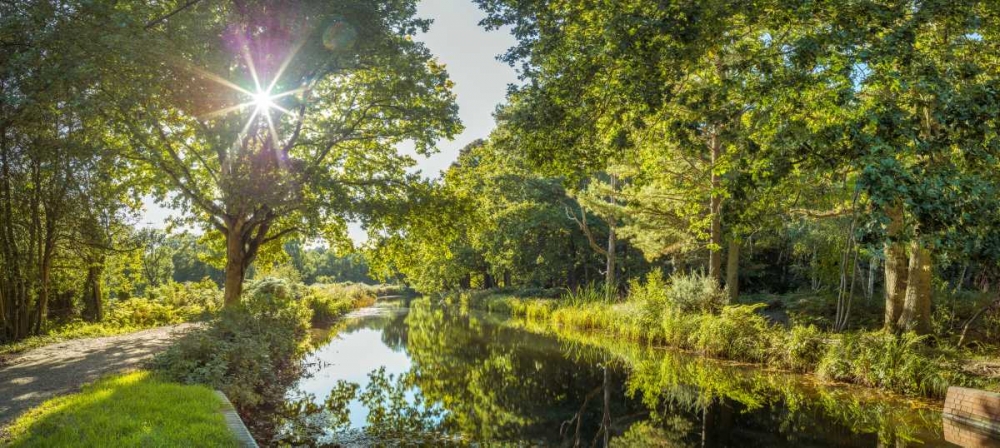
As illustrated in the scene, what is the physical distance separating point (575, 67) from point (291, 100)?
9.42 metres

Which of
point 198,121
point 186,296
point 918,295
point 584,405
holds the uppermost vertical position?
point 198,121

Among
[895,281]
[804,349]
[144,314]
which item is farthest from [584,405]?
[144,314]

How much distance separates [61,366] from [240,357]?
3793mm

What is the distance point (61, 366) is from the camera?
10.6 m

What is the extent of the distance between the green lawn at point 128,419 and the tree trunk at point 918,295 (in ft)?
45.9

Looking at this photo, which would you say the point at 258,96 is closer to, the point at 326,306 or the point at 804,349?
the point at 804,349

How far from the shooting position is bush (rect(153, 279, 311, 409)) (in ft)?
29.3

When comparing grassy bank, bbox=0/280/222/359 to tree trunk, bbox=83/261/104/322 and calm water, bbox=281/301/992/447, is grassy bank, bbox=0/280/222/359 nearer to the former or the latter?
tree trunk, bbox=83/261/104/322

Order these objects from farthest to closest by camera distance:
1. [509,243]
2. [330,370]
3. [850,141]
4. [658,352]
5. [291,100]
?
1. [509,243]
2. [658,352]
3. [291,100]
4. [330,370]
5. [850,141]

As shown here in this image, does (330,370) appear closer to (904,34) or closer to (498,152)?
(498,152)

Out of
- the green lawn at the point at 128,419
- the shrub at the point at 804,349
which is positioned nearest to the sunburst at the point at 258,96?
the green lawn at the point at 128,419

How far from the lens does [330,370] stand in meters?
14.2

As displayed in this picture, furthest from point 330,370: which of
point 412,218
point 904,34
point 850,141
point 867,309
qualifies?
point 867,309

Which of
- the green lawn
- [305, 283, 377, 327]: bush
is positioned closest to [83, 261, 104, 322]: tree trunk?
[305, 283, 377, 327]: bush
